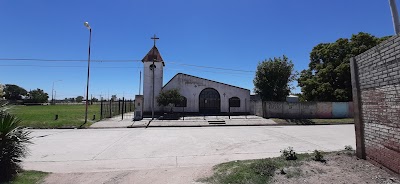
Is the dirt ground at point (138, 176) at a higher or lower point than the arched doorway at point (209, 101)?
lower

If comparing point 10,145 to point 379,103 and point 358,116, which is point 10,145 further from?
point 358,116

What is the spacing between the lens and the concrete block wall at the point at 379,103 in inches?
225

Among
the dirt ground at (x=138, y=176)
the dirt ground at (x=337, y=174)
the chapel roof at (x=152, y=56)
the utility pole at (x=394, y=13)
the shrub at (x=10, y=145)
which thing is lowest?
the dirt ground at (x=138, y=176)

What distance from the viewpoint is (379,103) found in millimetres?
6426

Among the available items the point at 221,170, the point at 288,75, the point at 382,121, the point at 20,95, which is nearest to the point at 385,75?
the point at 382,121

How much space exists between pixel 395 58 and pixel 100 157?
9.66 meters

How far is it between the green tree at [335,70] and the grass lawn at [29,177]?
1220 inches

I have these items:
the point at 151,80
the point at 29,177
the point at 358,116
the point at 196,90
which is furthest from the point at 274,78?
the point at 29,177

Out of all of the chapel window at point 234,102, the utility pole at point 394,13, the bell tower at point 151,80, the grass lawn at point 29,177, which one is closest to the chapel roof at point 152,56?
the bell tower at point 151,80

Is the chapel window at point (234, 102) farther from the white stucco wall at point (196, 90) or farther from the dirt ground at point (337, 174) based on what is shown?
the dirt ground at point (337, 174)

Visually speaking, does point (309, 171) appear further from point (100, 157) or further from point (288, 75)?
point (288, 75)

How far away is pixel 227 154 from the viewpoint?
965cm

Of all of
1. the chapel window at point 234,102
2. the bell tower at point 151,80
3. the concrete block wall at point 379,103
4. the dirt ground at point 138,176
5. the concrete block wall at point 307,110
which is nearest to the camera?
the concrete block wall at point 379,103

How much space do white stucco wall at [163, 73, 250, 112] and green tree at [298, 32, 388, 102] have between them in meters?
9.01
